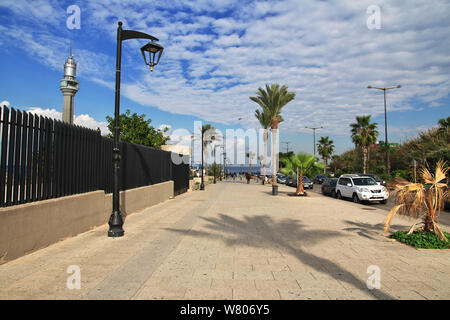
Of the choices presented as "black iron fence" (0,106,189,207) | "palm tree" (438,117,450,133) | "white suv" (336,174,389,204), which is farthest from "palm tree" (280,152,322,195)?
"palm tree" (438,117,450,133)

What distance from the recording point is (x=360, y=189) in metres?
17.8

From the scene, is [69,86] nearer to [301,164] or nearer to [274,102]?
[274,102]

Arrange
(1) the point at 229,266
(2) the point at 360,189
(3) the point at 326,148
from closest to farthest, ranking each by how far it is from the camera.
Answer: (1) the point at 229,266 < (2) the point at 360,189 < (3) the point at 326,148

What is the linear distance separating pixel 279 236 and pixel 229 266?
294 centimetres

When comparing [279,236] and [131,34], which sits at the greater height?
[131,34]

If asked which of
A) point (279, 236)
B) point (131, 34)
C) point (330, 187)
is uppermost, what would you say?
point (131, 34)

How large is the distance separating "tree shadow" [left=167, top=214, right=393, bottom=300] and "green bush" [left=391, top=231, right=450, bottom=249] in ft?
5.04

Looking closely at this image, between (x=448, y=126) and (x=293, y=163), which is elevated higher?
(x=448, y=126)

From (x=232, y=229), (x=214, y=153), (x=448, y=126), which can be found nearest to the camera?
(x=232, y=229)

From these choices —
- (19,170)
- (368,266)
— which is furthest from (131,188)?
(368,266)

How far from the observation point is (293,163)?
73.2 ft

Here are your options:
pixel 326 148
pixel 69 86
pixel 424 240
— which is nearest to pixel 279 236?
pixel 424 240
